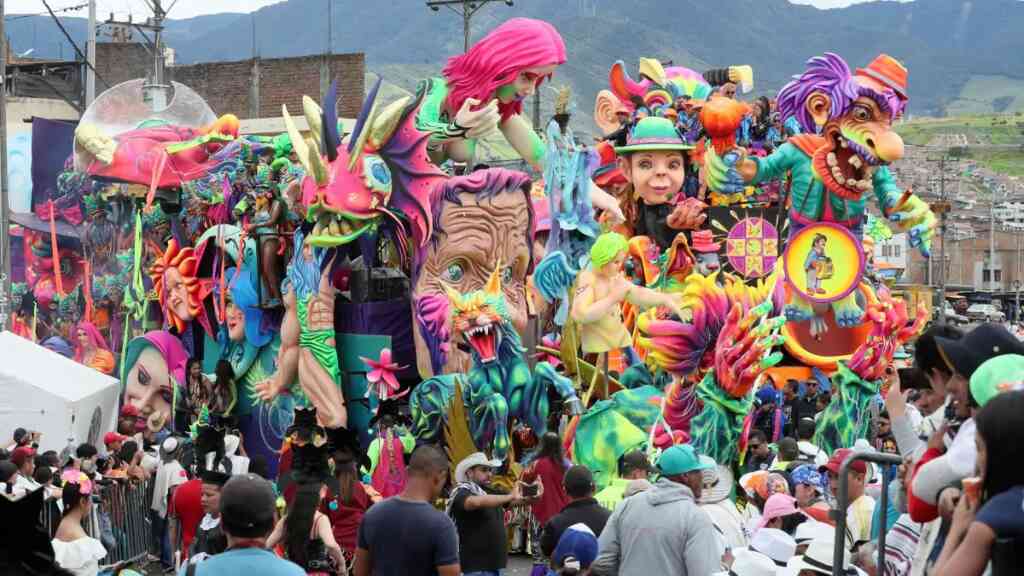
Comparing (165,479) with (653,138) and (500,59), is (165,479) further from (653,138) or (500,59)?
(653,138)

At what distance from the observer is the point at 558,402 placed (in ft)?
51.1

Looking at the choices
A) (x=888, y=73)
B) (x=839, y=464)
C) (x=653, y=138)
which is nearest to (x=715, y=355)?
(x=839, y=464)

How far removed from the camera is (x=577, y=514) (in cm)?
916

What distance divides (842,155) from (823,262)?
44.3 inches

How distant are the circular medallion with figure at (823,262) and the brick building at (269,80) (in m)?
20.7

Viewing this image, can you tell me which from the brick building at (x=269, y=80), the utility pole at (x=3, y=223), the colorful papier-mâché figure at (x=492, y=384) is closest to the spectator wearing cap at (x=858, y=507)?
the colorful papier-mâché figure at (x=492, y=384)

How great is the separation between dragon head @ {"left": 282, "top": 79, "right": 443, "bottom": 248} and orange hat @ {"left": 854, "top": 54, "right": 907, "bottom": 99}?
484cm

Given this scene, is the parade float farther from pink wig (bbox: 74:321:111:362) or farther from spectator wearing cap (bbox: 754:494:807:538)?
spectator wearing cap (bbox: 754:494:807:538)

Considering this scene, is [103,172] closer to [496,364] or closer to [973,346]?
[496,364]

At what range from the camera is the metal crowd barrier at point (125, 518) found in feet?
45.8

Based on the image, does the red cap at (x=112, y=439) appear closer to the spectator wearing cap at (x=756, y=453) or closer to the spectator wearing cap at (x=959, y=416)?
the spectator wearing cap at (x=756, y=453)

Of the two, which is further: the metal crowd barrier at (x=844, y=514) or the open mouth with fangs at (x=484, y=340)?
the open mouth with fangs at (x=484, y=340)

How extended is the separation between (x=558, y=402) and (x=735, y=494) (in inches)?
74.3

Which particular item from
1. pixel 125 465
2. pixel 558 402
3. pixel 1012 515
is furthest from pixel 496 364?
pixel 1012 515
